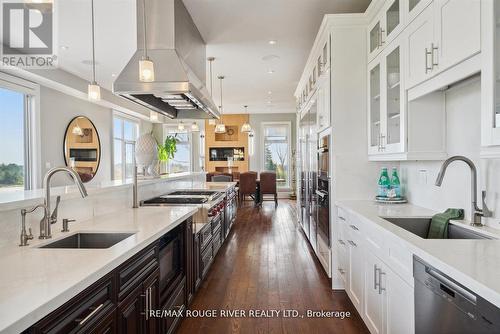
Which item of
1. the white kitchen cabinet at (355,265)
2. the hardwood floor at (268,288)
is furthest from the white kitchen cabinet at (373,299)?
the hardwood floor at (268,288)

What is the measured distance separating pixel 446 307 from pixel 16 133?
6595 millimetres

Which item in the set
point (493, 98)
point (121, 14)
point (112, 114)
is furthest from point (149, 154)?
point (112, 114)

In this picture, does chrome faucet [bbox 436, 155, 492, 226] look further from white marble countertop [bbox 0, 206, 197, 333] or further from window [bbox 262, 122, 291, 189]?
window [bbox 262, 122, 291, 189]

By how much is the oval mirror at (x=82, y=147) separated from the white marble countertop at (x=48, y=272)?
561cm

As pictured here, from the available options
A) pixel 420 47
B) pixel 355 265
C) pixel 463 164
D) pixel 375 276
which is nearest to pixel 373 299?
pixel 375 276

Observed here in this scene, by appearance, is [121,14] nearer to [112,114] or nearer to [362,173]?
[362,173]

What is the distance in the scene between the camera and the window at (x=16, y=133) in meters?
5.12

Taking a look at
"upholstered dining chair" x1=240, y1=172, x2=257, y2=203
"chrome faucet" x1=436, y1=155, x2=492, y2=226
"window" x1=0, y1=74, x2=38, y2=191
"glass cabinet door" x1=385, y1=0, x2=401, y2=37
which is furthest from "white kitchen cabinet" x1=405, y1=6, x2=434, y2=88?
"upholstered dining chair" x1=240, y1=172, x2=257, y2=203

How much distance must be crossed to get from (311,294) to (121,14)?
385cm

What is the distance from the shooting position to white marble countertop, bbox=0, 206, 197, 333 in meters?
0.84

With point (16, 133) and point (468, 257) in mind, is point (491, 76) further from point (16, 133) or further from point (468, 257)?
point (16, 133)

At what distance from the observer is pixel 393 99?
2453mm

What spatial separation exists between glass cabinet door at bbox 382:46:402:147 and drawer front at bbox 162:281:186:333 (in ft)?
6.56

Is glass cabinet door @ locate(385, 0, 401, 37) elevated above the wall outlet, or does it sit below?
above
